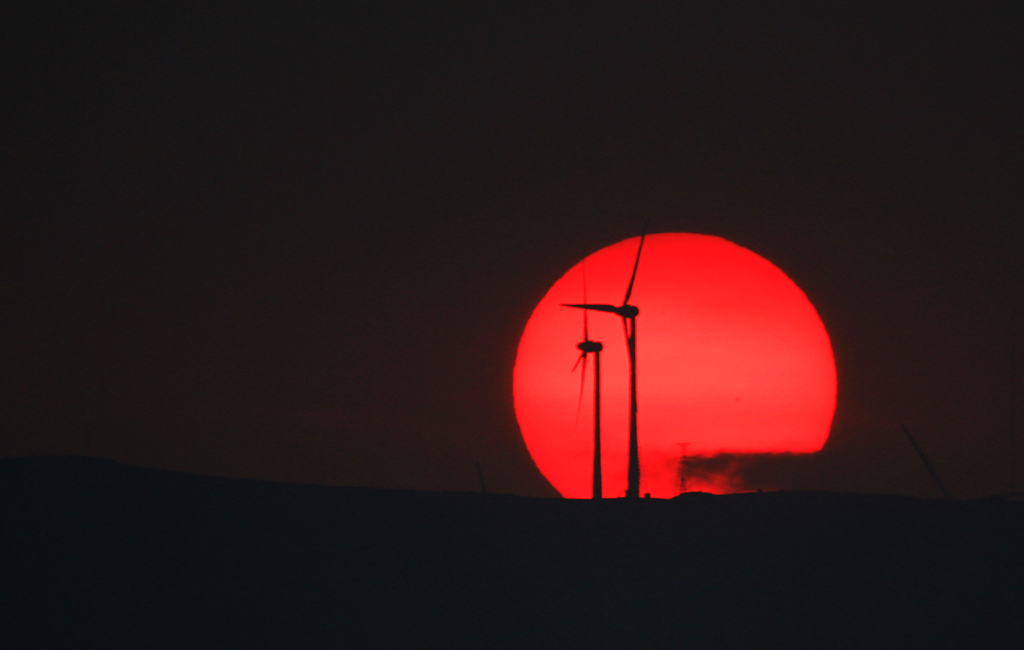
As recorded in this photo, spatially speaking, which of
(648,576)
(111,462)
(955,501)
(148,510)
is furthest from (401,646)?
(955,501)

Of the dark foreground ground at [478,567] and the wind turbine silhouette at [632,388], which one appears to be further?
the wind turbine silhouette at [632,388]

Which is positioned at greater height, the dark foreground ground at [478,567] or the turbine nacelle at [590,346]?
the turbine nacelle at [590,346]

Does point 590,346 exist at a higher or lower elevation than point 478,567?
higher

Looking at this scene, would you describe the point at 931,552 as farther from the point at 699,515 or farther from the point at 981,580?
the point at 699,515

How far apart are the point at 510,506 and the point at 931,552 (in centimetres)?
1643

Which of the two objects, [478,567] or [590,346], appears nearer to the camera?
[478,567]

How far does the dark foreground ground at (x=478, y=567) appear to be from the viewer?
105ft

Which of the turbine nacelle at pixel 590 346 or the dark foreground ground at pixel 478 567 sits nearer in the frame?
the dark foreground ground at pixel 478 567

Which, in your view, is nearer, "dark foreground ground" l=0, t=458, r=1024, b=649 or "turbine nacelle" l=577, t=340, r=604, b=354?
"dark foreground ground" l=0, t=458, r=1024, b=649

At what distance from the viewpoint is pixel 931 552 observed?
38375mm

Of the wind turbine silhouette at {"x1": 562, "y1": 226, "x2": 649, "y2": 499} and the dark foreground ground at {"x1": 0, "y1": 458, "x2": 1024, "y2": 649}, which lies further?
the wind turbine silhouette at {"x1": 562, "y1": 226, "x2": 649, "y2": 499}

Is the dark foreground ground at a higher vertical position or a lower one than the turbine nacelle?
lower

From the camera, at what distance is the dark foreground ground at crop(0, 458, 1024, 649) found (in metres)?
32.0

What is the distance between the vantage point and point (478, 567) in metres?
36.4
